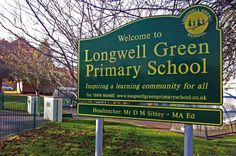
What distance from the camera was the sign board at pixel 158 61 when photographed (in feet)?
13.4

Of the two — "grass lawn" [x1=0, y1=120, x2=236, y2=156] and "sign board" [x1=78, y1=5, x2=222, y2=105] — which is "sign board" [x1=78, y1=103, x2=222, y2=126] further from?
"grass lawn" [x1=0, y1=120, x2=236, y2=156]

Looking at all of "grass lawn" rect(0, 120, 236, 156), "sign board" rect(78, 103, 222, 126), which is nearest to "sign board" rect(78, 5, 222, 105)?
"sign board" rect(78, 103, 222, 126)

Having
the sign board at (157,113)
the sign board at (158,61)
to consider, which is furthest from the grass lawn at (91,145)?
the sign board at (158,61)

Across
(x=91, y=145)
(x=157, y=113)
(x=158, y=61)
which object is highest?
(x=158, y=61)

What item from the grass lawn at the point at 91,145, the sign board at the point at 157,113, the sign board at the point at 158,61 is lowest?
the grass lawn at the point at 91,145

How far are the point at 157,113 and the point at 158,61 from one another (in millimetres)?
767

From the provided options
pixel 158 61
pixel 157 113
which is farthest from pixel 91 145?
pixel 158 61

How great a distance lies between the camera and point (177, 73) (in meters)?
4.34

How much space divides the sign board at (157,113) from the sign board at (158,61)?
0.12 meters

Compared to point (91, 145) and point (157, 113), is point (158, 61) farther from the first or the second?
point (91, 145)

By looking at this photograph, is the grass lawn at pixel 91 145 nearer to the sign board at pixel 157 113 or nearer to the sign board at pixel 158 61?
the sign board at pixel 157 113

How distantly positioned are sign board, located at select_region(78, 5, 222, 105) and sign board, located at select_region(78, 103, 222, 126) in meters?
0.12

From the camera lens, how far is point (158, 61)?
15.0ft

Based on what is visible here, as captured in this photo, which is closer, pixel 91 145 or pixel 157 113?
pixel 157 113
